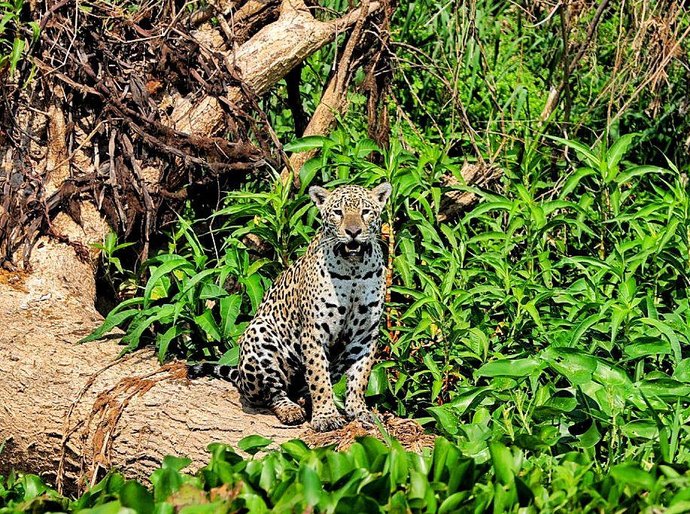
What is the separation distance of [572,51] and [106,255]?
4441 mm

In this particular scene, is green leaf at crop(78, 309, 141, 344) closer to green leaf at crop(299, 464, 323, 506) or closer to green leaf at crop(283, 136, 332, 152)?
green leaf at crop(283, 136, 332, 152)

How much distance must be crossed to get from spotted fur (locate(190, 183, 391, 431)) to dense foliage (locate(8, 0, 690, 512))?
210mm

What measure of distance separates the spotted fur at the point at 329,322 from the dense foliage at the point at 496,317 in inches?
8.3

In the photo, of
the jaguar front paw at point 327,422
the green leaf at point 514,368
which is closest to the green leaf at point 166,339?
the jaguar front paw at point 327,422

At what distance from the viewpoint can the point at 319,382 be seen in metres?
6.78

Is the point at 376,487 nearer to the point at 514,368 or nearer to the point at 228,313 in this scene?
the point at 514,368

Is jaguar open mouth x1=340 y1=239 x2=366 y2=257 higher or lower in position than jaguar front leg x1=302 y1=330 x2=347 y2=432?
higher

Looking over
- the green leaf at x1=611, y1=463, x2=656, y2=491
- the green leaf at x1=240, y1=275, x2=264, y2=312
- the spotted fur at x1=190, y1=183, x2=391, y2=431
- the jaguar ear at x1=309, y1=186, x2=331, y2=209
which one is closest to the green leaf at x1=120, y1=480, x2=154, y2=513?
the green leaf at x1=611, y1=463, x2=656, y2=491

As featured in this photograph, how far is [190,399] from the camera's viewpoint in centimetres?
669

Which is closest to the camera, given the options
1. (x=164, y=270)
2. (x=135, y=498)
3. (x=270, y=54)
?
(x=135, y=498)

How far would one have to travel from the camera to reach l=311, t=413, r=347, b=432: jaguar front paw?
6.61 metres

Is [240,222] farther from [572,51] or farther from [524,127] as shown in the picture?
[572,51]

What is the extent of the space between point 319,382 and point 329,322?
1.14 ft

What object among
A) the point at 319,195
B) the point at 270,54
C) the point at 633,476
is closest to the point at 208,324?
the point at 319,195
